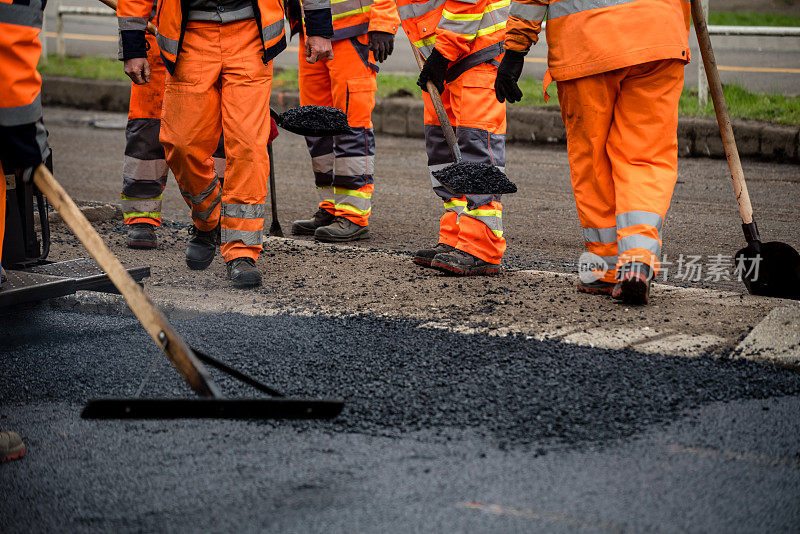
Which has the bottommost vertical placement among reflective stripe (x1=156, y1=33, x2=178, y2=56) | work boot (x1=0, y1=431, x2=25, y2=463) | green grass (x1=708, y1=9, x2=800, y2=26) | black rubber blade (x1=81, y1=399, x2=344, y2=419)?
work boot (x1=0, y1=431, x2=25, y2=463)

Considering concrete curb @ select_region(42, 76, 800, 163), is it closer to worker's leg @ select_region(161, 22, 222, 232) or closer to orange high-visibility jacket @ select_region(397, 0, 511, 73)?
orange high-visibility jacket @ select_region(397, 0, 511, 73)

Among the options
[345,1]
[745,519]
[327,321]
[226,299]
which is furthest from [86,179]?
[745,519]

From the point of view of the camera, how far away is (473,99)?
4441 mm

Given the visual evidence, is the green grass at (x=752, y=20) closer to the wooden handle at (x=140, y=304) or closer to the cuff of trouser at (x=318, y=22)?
the cuff of trouser at (x=318, y=22)

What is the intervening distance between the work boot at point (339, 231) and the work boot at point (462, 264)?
1.00 m

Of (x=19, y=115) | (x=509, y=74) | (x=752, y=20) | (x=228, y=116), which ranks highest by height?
(x=752, y=20)

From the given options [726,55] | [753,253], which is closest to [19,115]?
[753,253]

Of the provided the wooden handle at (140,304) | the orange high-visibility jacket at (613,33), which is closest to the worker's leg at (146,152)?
the orange high-visibility jacket at (613,33)

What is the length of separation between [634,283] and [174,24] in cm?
229

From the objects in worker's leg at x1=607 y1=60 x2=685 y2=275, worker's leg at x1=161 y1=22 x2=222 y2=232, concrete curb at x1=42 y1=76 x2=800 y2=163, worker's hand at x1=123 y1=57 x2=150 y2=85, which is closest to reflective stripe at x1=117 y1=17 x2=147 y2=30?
worker's hand at x1=123 y1=57 x2=150 y2=85

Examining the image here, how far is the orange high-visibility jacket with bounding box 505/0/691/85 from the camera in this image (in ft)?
12.1

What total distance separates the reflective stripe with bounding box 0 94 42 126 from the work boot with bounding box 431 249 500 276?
2.09 meters

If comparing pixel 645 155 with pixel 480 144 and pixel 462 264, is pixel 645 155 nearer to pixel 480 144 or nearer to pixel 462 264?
pixel 480 144

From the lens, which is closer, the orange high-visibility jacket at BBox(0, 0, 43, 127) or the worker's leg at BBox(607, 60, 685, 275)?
the orange high-visibility jacket at BBox(0, 0, 43, 127)
